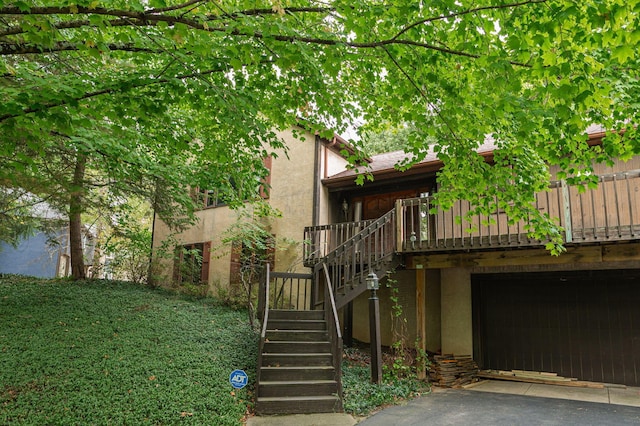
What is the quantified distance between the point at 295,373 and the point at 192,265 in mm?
7565

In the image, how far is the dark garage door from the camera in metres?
8.53

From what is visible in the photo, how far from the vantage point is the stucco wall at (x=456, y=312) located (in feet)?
32.0

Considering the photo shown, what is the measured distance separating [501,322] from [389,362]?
297cm

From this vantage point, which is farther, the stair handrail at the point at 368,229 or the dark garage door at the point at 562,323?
the stair handrail at the point at 368,229

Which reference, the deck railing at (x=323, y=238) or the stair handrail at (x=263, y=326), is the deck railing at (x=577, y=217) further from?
the stair handrail at (x=263, y=326)

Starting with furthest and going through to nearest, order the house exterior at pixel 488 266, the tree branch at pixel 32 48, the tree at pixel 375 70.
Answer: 1. the house exterior at pixel 488 266
2. the tree branch at pixel 32 48
3. the tree at pixel 375 70

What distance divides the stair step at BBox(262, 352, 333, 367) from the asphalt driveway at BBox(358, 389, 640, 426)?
1.30m

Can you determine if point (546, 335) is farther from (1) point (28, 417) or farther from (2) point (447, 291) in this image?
(1) point (28, 417)

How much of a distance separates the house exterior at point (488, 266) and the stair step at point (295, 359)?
5.32 feet

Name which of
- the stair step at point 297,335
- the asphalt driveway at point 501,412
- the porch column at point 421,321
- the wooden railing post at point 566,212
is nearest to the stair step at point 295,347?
the stair step at point 297,335

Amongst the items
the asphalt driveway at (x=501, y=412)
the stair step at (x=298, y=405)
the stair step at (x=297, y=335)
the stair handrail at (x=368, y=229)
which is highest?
the stair handrail at (x=368, y=229)

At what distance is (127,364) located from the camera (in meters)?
6.61

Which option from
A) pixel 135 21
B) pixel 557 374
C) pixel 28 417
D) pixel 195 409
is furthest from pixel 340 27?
pixel 557 374

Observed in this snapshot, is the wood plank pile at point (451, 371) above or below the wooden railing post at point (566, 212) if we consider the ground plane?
below
